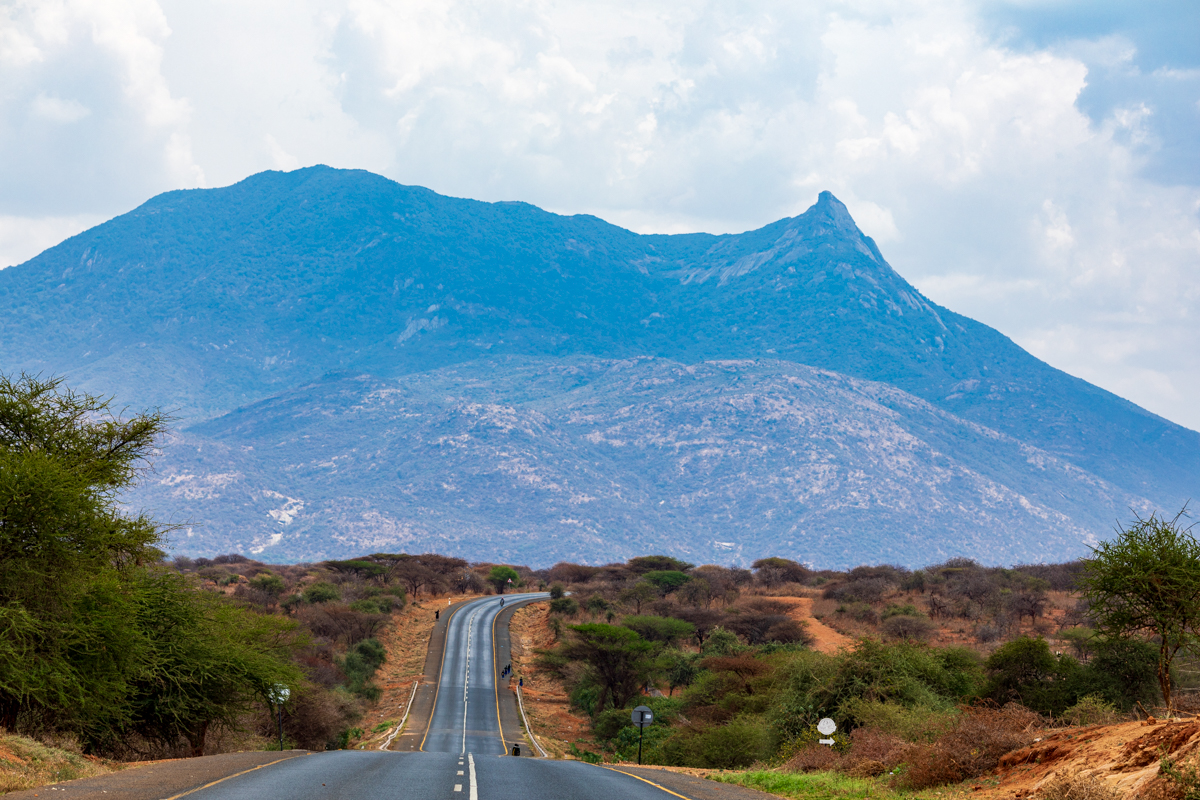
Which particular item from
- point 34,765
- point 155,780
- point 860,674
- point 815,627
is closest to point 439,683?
point 815,627

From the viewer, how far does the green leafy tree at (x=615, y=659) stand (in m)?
59.9

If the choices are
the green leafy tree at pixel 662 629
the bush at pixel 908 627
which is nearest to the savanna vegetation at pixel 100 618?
the green leafy tree at pixel 662 629

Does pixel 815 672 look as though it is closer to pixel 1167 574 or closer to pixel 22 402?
pixel 1167 574

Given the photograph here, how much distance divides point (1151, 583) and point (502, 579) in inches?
4940

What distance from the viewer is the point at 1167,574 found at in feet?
65.4

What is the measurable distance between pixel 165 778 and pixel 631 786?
29.7 feet

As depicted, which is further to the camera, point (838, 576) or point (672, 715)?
point (838, 576)

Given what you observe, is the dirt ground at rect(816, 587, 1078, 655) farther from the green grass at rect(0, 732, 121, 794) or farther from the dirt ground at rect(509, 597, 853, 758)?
the green grass at rect(0, 732, 121, 794)

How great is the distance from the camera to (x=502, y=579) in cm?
14075

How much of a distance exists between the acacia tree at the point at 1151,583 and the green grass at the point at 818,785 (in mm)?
6193

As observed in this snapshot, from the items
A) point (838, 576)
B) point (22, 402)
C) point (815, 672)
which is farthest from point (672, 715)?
point (838, 576)

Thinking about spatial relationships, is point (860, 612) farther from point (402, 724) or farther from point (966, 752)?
point (966, 752)

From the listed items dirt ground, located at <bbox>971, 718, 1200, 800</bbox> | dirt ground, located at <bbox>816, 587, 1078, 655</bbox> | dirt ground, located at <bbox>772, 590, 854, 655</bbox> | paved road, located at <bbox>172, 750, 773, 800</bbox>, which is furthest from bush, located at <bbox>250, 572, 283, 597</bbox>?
dirt ground, located at <bbox>971, 718, 1200, 800</bbox>

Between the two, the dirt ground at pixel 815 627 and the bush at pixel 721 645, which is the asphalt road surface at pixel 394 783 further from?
the bush at pixel 721 645
